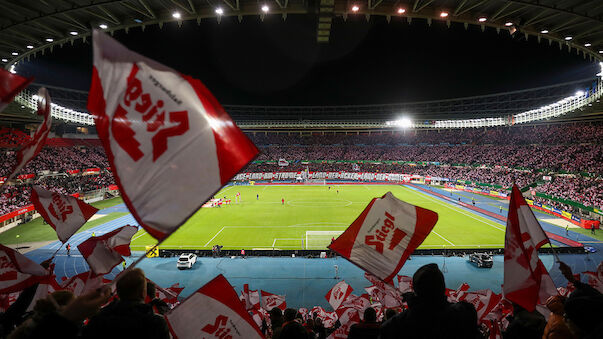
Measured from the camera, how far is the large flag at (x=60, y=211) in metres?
7.58

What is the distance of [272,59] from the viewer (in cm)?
5753

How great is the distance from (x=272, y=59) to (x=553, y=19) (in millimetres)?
50293

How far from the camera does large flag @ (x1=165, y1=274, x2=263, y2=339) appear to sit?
13.8 feet

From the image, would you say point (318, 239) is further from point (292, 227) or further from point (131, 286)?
point (131, 286)

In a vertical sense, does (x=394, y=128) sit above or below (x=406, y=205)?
above

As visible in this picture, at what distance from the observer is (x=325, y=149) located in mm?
94562

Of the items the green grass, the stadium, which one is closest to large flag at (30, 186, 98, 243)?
the stadium

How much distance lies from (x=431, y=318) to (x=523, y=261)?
436 centimetres

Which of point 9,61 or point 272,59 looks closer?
point 9,61

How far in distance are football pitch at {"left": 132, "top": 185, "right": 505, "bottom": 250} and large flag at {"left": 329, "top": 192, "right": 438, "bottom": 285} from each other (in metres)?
18.2

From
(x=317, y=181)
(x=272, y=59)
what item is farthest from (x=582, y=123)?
(x=272, y=59)

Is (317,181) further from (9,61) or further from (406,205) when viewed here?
(406,205)

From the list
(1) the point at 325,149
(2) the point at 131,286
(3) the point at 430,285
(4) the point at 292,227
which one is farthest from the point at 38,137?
(1) the point at 325,149

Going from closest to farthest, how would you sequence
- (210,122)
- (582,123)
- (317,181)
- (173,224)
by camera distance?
1. (173,224)
2. (210,122)
3. (582,123)
4. (317,181)
